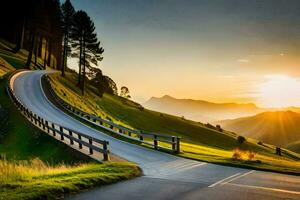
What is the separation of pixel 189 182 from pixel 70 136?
1346cm

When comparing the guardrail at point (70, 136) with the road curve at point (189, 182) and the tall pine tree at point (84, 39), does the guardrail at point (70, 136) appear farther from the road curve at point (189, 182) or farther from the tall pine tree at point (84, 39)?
the tall pine tree at point (84, 39)

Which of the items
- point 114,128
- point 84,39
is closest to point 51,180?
point 114,128

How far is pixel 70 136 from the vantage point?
26062mm

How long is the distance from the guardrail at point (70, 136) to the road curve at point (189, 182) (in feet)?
6.08

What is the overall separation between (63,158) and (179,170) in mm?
9647

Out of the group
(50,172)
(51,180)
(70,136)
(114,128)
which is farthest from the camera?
(114,128)

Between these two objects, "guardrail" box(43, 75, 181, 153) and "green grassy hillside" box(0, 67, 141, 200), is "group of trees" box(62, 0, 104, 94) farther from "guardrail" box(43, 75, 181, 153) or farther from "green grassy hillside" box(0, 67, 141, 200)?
"green grassy hillside" box(0, 67, 141, 200)

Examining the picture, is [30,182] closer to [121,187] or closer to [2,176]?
[2,176]

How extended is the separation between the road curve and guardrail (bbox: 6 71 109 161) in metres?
1.85

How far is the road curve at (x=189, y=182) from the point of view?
12.3 meters

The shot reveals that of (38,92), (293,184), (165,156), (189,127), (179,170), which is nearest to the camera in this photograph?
(293,184)

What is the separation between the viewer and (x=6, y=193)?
37.0 ft

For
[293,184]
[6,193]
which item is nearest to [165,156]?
[293,184]

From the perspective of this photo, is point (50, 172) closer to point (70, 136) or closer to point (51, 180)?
point (51, 180)
